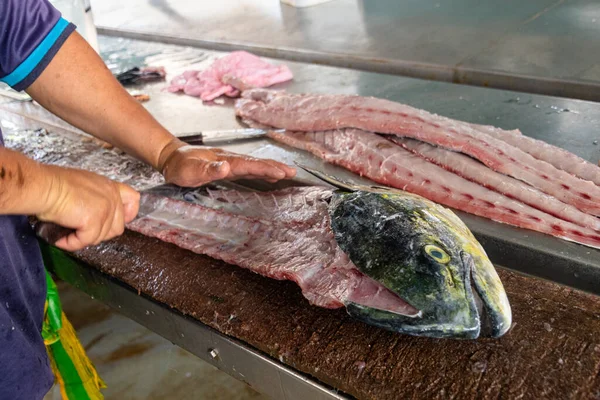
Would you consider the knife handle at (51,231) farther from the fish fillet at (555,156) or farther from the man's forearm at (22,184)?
the fish fillet at (555,156)

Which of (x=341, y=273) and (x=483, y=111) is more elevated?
(x=341, y=273)

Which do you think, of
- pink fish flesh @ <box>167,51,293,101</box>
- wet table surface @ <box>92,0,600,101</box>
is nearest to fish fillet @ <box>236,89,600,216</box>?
pink fish flesh @ <box>167,51,293,101</box>

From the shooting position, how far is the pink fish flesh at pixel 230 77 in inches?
160

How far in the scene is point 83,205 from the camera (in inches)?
69.3

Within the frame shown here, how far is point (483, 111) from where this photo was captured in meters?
3.28

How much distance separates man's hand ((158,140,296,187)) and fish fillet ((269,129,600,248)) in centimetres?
49

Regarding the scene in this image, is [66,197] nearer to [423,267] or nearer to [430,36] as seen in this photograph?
[423,267]

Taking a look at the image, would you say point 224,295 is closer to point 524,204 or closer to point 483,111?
point 524,204

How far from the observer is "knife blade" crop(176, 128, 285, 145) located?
10.8ft

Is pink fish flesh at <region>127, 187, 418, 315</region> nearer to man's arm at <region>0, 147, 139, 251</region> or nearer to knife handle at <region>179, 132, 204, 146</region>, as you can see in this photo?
man's arm at <region>0, 147, 139, 251</region>

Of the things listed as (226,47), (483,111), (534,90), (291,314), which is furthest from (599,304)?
(226,47)

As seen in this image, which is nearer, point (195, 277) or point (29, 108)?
point (195, 277)

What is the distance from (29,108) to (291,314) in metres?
3.32

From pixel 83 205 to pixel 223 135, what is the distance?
165cm
